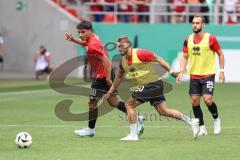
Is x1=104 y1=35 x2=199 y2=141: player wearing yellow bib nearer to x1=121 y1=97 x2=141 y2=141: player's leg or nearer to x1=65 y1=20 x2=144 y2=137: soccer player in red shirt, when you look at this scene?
x1=121 y1=97 x2=141 y2=141: player's leg

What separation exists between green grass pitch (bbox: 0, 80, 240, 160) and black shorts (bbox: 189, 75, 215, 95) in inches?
34.6

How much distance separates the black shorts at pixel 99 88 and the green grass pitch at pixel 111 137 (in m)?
A: 0.81

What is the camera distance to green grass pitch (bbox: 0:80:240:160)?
14.0 meters

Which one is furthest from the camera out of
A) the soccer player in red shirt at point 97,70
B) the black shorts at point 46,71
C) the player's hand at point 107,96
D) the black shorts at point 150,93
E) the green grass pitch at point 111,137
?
the black shorts at point 46,71

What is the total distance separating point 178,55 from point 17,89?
11.0m

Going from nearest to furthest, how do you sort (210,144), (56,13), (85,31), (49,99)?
(210,144) < (85,31) < (49,99) < (56,13)

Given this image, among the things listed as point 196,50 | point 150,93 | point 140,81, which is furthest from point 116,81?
point 196,50

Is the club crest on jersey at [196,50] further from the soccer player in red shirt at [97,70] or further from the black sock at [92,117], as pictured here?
the black sock at [92,117]

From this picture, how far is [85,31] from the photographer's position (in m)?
16.9

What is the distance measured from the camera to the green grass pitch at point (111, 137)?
45.9ft

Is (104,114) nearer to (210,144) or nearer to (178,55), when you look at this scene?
(210,144)

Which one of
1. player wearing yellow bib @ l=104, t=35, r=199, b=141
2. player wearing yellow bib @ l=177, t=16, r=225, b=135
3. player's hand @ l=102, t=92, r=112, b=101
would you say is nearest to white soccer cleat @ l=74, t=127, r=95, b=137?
player's hand @ l=102, t=92, r=112, b=101

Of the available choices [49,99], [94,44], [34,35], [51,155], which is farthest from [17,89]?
[51,155]

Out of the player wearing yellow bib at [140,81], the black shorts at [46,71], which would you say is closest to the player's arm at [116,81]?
the player wearing yellow bib at [140,81]
